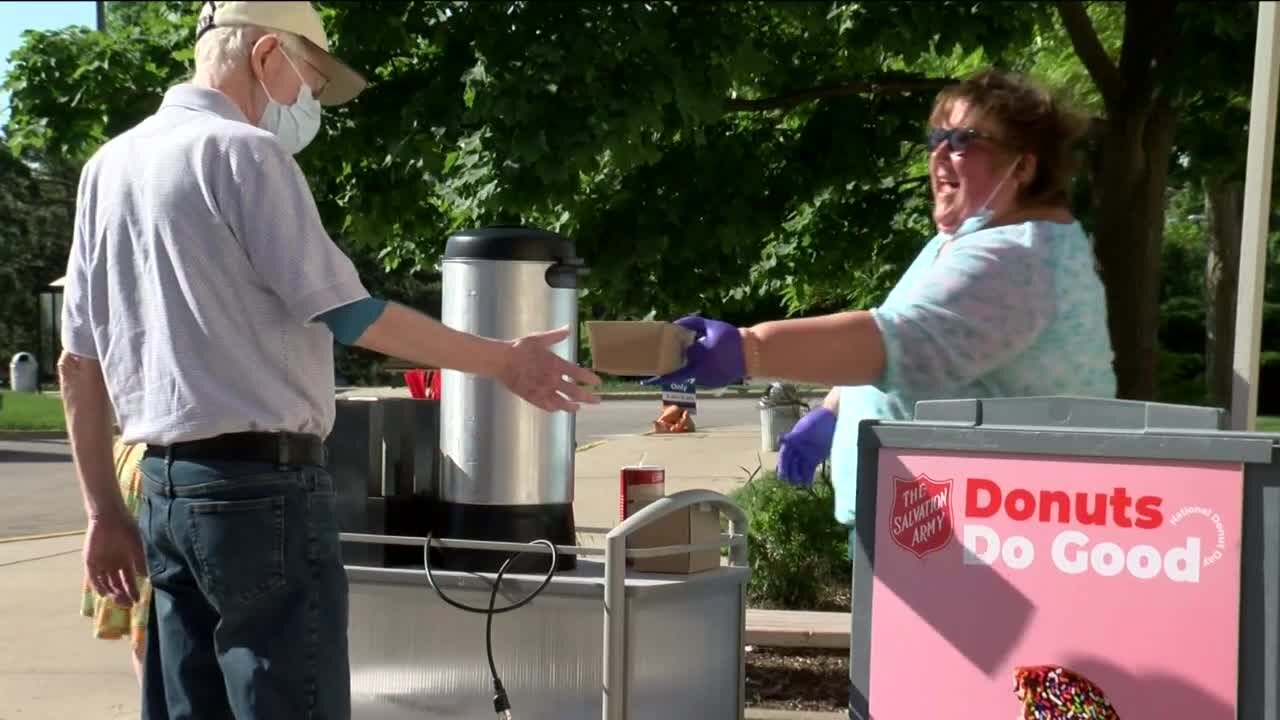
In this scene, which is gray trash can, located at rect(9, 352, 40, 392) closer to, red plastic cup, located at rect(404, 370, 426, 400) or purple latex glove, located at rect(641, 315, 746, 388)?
red plastic cup, located at rect(404, 370, 426, 400)

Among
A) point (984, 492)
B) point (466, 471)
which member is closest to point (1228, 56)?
point (466, 471)

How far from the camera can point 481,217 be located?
274 inches

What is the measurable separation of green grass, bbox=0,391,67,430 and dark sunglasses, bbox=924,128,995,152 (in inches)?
743

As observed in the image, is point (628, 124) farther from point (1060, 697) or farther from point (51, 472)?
point (51, 472)

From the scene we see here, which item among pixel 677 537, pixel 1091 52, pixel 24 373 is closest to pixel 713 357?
pixel 677 537

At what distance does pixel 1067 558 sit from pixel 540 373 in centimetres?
90

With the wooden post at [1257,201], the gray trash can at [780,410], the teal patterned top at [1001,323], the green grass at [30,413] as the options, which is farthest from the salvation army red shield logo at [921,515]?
the green grass at [30,413]

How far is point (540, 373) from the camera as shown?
2.54 metres

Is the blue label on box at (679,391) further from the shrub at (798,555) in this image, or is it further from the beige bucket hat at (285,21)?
the shrub at (798,555)

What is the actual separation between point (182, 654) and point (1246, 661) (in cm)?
169

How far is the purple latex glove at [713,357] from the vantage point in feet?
8.59

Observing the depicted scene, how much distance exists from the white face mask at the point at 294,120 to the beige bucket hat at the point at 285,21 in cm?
6

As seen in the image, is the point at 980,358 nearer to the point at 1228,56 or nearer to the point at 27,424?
the point at 1228,56

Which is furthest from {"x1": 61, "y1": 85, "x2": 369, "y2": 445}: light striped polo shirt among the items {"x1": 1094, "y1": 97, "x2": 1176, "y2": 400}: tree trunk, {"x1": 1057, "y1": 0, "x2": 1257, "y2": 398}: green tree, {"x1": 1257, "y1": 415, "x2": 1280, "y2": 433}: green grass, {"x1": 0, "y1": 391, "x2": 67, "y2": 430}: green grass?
{"x1": 1257, "y1": 415, "x2": 1280, "y2": 433}: green grass
